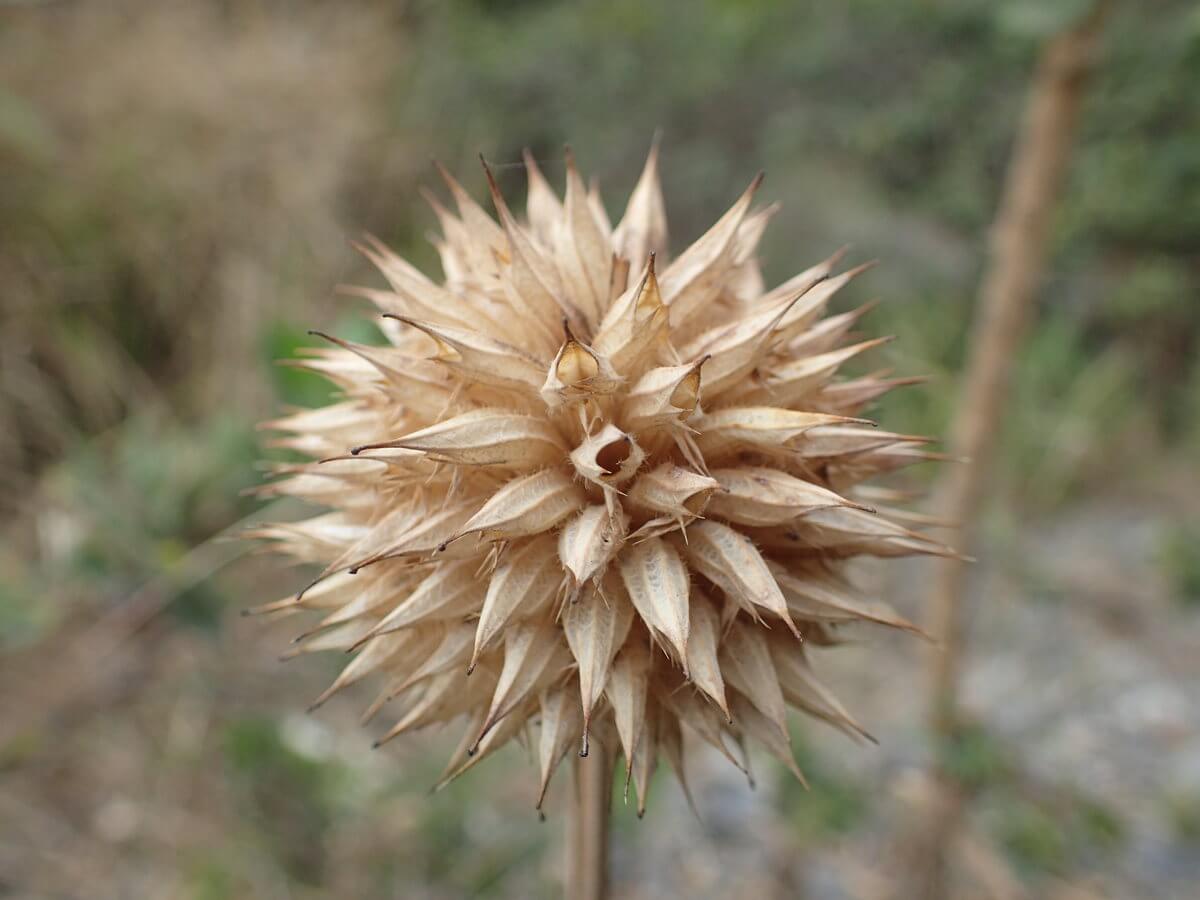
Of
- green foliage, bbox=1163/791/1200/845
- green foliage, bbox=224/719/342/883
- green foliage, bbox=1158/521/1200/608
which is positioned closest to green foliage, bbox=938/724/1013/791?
green foliage, bbox=1158/521/1200/608

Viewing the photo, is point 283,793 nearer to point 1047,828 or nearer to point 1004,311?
point 1047,828

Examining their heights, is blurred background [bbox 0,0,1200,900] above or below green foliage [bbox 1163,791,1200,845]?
above

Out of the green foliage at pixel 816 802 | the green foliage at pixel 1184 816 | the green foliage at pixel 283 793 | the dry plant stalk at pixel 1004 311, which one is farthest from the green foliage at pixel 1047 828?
the green foliage at pixel 283 793

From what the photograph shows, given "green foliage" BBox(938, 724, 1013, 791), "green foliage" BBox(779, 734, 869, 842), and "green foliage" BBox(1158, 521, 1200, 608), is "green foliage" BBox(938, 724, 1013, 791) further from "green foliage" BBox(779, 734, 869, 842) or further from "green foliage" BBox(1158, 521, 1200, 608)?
"green foliage" BBox(1158, 521, 1200, 608)

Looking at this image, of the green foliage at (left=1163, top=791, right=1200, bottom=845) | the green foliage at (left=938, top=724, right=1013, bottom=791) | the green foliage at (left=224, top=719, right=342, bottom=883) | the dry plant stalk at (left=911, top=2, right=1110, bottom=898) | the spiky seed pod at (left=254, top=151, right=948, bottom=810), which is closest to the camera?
the spiky seed pod at (left=254, top=151, right=948, bottom=810)

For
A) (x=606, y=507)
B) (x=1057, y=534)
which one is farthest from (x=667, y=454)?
(x=1057, y=534)

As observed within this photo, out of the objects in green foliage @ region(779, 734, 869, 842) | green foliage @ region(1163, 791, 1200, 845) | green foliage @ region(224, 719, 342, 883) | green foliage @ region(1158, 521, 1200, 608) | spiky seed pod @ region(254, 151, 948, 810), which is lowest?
green foliage @ region(1163, 791, 1200, 845)
